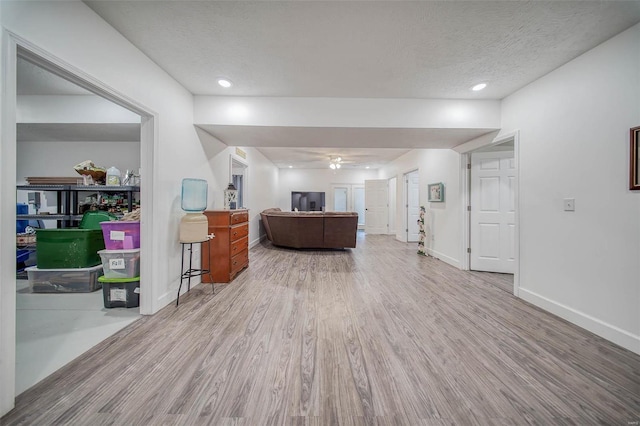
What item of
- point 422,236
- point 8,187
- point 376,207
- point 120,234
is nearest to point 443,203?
point 422,236

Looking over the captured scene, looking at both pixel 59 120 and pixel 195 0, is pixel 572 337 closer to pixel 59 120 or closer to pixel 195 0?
pixel 195 0

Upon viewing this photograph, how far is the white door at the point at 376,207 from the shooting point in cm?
789

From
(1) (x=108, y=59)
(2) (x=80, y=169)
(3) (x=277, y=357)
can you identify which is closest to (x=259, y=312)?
(3) (x=277, y=357)

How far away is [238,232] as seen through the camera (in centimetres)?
327

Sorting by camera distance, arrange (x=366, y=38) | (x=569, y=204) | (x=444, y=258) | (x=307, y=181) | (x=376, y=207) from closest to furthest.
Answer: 1. (x=366, y=38)
2. (x=569, y=204)
3. (x=444, y=258)
4. (x=376, y=207)
5. (x=307, y=181)

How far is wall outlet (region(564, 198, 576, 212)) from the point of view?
2.08m

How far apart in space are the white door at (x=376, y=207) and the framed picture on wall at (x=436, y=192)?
321cm

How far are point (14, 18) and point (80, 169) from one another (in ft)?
7.26

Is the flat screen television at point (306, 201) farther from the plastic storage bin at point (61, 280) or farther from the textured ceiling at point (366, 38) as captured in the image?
the plastic storage bin at point (61, 280)

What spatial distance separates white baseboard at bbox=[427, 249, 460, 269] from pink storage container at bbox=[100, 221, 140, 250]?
4620 millimetres

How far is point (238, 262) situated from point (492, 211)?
415cm

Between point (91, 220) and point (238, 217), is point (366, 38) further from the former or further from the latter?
point (91, 220)

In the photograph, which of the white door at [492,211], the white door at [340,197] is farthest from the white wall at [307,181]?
the white door at [492,211]

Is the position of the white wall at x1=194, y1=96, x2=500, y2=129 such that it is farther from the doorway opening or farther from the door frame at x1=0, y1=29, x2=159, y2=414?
the doorway opening
